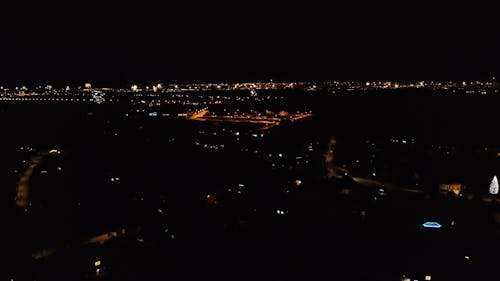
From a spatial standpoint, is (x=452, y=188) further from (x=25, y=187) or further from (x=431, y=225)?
(x=25, y=187)

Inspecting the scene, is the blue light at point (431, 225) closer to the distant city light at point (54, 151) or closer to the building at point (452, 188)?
the building at point (452, 188)

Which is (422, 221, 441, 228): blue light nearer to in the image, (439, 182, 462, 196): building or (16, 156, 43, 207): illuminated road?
(439, 182, 462, 196): building

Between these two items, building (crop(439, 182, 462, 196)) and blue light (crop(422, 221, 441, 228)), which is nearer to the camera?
blue light (crop(422, 221, 441, 228))

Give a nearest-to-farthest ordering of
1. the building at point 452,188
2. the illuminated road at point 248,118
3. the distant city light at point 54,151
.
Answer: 1. the building at point 452,188
2. the distant city light at point 54,151
3. the illuminated road at point 248,118

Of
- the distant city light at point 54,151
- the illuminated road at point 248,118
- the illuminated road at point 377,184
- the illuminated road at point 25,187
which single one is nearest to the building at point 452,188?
the illuminated road at point 377,184

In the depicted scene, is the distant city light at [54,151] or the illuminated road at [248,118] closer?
the distant city light at [54,151]

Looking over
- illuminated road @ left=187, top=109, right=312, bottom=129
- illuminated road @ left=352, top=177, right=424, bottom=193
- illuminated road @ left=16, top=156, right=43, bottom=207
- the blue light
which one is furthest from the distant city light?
the blue light

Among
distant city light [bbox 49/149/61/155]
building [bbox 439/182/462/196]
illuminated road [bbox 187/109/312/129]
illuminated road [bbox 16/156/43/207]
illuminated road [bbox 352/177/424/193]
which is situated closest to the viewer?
illuminated road [bbox 16/156/43/207]

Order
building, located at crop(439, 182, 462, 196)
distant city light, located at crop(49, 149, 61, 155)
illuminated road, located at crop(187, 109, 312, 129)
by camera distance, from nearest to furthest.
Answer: building, located at crop(439, 182, 462, 196) < distant city light, located at crop(49, 149, 61, 155) < illuminated road, located at crop(187, 109, 312, 129)

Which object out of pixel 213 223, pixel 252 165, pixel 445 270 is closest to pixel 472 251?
pixel 445 270
